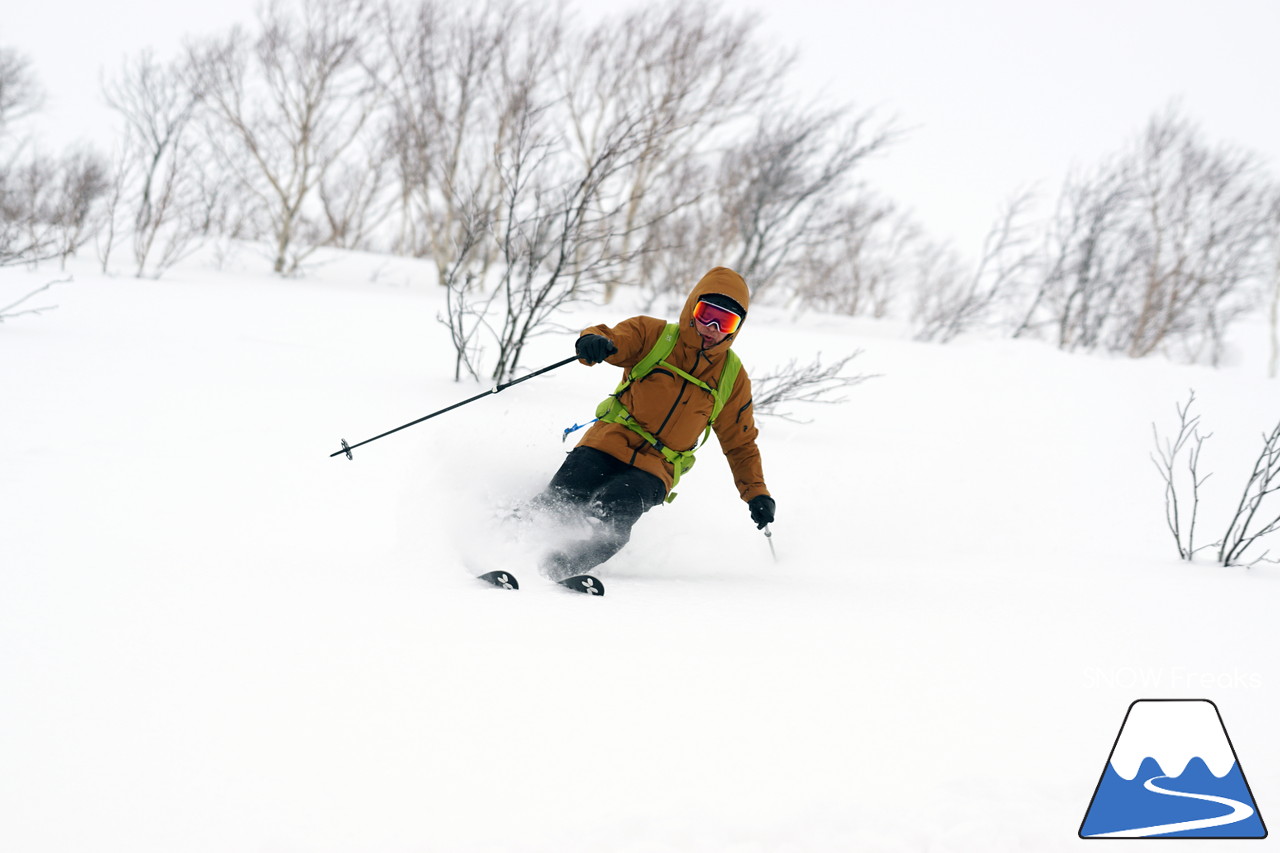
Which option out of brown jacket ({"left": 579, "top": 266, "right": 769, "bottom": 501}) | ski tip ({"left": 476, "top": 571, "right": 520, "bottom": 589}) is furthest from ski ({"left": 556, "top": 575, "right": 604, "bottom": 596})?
brown jacket ({"left": 579, "top": 266, "right": 769, "bottom": 501})

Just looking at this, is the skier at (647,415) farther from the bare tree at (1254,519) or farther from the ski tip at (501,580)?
the bare tree at (1254,519)

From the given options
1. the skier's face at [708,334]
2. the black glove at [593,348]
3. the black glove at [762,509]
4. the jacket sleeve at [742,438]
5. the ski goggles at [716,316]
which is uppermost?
the ski goggles at [716,316]

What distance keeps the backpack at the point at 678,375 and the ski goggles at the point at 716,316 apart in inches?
5.7

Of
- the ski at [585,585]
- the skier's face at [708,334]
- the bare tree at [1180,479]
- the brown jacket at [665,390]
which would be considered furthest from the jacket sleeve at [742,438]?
the bare tree at [1180,479]

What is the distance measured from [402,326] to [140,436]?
16.3ft

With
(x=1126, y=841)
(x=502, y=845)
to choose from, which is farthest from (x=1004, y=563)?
(x=502, y=845)

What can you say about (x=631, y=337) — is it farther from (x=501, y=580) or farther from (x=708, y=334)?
(x=501, y=580)

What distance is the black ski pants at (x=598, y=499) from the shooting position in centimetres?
324

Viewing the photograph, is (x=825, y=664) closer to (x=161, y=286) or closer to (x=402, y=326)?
(x=402, y=326)

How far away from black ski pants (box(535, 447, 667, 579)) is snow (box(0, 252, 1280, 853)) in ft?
0.65

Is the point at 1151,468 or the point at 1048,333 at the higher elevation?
the point at 1048,333

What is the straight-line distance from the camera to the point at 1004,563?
4371mm

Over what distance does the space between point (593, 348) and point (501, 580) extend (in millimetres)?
1053

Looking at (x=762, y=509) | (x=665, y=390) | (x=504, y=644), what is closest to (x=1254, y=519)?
(x=762, y=509)
